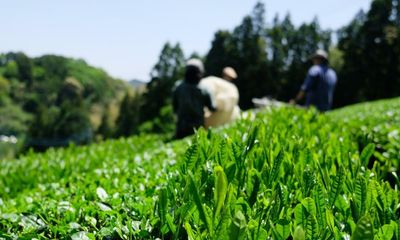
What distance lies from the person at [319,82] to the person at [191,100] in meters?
2.46

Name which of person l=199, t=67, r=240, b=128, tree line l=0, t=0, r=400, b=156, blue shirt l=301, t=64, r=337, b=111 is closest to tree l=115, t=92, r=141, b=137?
tree line l=0, t=0, r=400, b=156

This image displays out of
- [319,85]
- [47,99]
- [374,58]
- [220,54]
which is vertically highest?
[220,54]

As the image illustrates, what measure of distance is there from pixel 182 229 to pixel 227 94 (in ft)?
29.2

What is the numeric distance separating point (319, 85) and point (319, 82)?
0.25ft

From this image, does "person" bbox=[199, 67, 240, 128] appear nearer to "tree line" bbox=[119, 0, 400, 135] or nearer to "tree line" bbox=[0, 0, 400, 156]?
"tree line" bbox=[0, 0, 400, 156]

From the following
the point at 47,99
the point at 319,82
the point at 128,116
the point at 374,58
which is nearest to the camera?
the point at 319,82

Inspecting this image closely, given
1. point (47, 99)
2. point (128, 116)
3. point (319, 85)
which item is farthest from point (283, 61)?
point (47, 99)

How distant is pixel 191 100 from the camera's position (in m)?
8.81

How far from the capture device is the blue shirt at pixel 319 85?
1008cm

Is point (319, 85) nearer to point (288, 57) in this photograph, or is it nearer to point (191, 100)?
point (191, 100)

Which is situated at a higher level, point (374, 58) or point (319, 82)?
point (374, 58)

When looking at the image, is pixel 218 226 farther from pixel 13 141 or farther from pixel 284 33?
pixel 13 141

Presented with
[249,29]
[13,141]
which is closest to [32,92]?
[13,141]

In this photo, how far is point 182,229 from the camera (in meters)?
1.74
